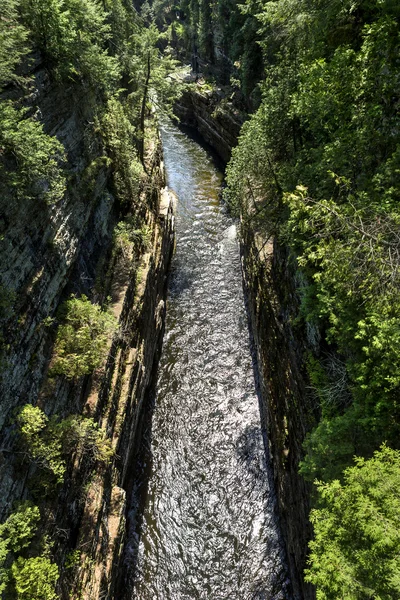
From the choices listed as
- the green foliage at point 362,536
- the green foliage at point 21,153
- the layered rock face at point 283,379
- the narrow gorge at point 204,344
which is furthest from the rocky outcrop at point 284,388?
the green foliage at point 21,153

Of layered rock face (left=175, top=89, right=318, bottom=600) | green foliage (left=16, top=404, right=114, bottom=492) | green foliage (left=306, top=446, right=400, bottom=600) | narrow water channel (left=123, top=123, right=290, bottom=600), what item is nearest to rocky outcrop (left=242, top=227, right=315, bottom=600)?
layered rock face (left=175, top=89, right=318, bottom=600)

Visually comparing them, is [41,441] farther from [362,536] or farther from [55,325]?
[362,536]

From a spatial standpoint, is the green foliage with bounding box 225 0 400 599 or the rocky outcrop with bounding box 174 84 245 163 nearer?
the green foliage with bounding box 225 0 400 599

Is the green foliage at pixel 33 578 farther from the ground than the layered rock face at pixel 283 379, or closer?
closer

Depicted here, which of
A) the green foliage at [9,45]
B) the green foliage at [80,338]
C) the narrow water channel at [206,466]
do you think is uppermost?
the green foliage at [9,45]

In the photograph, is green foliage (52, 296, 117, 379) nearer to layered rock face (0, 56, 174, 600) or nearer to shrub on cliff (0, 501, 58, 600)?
layered rock face (0, 56, 174, 600)

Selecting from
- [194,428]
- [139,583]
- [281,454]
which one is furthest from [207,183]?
[139,583]

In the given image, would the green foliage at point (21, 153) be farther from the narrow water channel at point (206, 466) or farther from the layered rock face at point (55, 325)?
the narrow water channel at point (206, 466)
